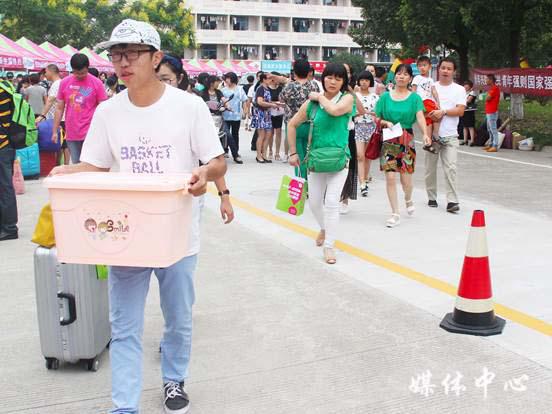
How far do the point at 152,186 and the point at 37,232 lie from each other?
4.29 feet

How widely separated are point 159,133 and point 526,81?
16921 mm

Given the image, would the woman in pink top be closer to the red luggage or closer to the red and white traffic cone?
the red luggage

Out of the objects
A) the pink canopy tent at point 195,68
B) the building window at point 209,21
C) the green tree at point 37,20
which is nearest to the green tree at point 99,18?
the green tree at point 37,20

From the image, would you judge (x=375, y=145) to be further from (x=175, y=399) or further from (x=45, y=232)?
A: (x=175, y=399)

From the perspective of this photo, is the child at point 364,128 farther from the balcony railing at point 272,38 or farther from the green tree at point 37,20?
the balcony railing at point 272,38

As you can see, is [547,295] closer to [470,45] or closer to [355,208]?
[355,208]

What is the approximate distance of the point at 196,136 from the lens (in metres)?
3.12

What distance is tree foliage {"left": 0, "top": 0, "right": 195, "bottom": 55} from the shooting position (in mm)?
44062

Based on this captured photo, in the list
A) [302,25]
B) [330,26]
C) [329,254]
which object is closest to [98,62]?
[329,254]

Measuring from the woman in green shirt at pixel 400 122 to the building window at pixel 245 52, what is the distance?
7061 centimetres

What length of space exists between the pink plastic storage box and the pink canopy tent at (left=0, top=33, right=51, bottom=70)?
2204 centimetres

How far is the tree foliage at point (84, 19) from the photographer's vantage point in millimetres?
44062

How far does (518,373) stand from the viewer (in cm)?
374

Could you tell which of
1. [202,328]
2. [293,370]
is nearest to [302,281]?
[202,328]
